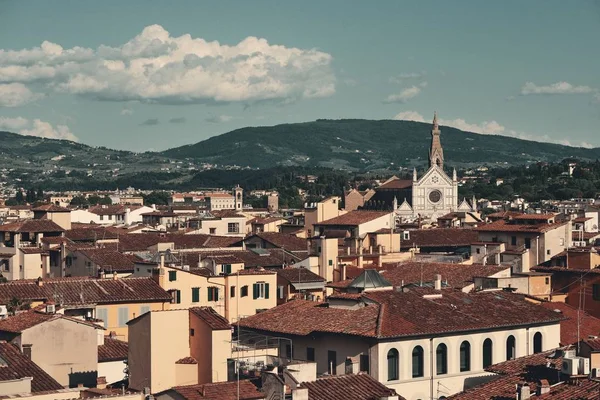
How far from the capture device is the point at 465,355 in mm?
30719

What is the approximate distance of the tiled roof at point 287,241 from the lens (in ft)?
199

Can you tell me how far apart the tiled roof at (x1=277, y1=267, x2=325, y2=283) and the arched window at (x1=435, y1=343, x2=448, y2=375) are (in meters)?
15.5

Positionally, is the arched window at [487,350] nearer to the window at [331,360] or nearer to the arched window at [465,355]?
the arched window at [465,355]

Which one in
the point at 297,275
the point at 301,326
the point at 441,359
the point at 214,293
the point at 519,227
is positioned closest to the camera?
the point at 441,359

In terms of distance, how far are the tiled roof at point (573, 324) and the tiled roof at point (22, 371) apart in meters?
15.1

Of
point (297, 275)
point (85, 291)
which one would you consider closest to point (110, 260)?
point (297, 275)

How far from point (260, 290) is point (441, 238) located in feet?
90.3

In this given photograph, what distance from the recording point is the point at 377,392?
72.2 ft

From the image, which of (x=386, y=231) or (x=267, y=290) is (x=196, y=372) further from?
(x=386, y=231)

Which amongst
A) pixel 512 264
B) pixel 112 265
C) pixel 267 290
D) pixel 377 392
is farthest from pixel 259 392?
pixel 512 264

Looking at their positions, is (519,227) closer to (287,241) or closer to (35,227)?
(287,241)

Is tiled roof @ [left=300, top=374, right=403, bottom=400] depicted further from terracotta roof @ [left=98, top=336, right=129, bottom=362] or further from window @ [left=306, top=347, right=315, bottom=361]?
terracotta roof @ [left=98, top=336, right=129, bottom=362]

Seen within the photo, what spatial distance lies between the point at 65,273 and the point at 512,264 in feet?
59.4

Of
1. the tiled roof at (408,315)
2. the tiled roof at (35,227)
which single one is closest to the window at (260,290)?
the tiled roof at (408,315)
